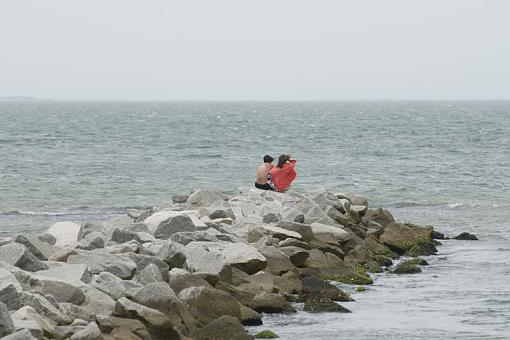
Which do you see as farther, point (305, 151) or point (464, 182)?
point (305, 151)

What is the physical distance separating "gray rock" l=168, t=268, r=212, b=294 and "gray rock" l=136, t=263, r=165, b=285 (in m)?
0.22

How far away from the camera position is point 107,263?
15344 mm

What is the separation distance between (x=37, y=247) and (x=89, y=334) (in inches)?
167

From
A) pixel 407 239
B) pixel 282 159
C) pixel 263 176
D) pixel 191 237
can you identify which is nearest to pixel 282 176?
pixel 263 176

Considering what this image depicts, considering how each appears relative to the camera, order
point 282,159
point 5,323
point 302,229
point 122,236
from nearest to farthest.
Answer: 1. point 5,323
2. point 122,236
3. point 302,229
4. point 282,159

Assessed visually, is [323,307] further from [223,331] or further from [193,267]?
[223,331]

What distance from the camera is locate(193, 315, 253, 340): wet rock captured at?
13602mm

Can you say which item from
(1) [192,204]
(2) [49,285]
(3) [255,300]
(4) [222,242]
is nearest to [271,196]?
(1) [192,204]

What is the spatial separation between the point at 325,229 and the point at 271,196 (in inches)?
129

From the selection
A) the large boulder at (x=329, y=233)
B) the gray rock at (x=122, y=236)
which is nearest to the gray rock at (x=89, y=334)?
the gray rock at (x=122, y=236)

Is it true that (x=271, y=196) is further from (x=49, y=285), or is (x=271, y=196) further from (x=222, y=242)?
(x=49, y=285)

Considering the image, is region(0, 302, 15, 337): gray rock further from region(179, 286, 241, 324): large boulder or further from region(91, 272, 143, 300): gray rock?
region(179, 286, 241, 324): large boulder

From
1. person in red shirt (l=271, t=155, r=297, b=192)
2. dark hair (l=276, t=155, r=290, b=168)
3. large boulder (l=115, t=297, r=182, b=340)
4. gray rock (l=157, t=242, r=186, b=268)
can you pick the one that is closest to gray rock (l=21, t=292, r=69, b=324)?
large boulder (l=115, t=297, r=182, b=340)

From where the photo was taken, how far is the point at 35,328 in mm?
11719
